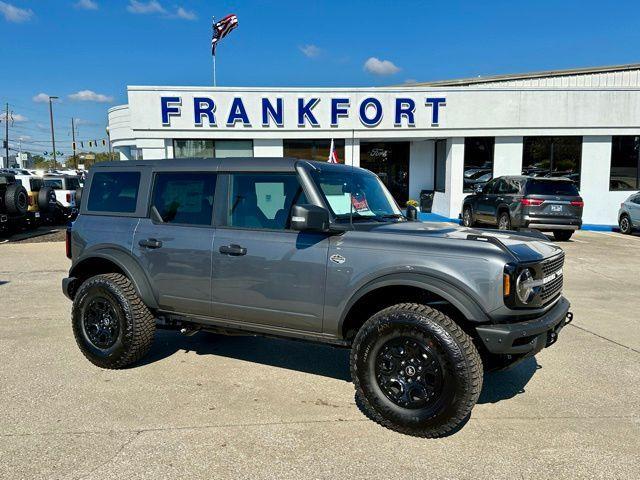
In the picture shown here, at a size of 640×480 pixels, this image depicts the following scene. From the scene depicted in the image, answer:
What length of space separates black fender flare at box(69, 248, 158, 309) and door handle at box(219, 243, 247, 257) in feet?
3.02

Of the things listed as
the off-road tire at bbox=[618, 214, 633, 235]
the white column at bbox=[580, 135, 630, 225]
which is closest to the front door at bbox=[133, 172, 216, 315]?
the off-road tire at bbox=[618, 214, 633, 235]

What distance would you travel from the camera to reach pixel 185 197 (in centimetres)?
452

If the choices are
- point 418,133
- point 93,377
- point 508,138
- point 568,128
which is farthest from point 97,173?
point 568,128

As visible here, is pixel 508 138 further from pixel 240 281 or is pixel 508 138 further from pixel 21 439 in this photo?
pixel 21 439

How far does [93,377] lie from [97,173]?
1951 millimetres

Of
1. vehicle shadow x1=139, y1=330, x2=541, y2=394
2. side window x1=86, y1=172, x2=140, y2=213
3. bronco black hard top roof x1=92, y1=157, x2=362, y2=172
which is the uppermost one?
bronco black hard top roof x1=92, y1=157, x2=362, y2=172

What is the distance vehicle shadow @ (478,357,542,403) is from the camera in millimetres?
4164

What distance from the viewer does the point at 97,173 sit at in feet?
16.3

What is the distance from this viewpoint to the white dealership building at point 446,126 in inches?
693

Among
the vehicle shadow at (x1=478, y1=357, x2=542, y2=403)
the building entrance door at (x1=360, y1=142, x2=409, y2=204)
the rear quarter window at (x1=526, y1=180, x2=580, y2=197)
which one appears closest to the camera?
the vehicle shadow at (x1=478, y1=357, x2=542, y2=403)

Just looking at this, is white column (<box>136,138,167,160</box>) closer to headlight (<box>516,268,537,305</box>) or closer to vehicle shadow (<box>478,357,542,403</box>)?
vehicle shadow (<box>478,357,542,403</box>)

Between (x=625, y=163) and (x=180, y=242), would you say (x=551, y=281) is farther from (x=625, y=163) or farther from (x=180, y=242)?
(x=625, y=163)

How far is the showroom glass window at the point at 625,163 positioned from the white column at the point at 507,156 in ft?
11.5

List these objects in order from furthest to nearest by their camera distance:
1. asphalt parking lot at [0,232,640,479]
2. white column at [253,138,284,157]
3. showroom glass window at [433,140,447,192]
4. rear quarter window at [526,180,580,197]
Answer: showroom glass window at [433,140,447,192]
white column at [253,138,284,157]
rear quarter window at [526,180,580,197]
asphalt parking lot at [0,232,640,479]
